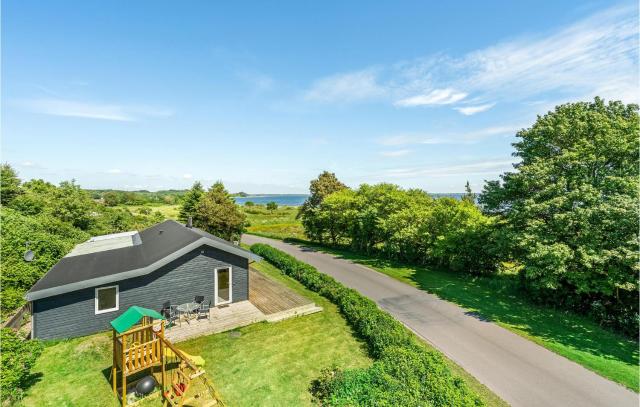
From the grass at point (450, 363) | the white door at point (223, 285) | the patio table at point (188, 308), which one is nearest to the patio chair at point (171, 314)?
the patio table at point (188, 308)

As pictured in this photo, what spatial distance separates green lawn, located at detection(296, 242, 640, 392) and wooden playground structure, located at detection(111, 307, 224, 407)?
13.3m

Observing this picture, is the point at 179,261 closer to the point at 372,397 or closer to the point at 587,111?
the point at 372,397

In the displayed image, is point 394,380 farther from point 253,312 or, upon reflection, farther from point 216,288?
point 216,288

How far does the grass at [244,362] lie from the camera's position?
339 inches

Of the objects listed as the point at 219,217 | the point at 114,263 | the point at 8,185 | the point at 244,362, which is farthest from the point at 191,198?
the point at 244,362

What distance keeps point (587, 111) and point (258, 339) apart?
20829 millimetres

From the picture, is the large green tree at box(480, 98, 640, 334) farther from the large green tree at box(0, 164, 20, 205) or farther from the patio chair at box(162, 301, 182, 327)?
the large green tree at box(0, 164, 20, 205)

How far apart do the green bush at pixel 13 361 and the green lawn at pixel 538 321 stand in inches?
704

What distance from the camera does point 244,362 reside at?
10438 mm

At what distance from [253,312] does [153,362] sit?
5725 millimetres

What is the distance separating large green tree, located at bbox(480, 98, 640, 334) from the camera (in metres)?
13.5

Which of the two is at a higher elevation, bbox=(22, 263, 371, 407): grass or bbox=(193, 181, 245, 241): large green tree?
bbox=(193, 181, 245, 241): large green tree

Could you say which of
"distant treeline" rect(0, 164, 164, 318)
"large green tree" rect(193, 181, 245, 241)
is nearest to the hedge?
"distant treeline" rect(0, 164, 164, 318)

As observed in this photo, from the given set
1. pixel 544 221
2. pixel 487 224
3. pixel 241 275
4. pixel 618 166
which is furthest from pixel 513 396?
pixel 487 224
